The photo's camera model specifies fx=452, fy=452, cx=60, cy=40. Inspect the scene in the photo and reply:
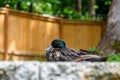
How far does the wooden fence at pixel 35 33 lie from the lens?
12297 millimetres

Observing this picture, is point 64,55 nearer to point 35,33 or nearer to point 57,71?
point 57,71

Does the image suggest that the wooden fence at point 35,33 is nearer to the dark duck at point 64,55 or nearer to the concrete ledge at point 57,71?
the dark duck at point 64,55

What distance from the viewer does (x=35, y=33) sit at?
43.4 feet

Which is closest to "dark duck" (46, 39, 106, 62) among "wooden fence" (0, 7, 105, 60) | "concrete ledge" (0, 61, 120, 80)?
"concrete ledge" (0, 61, 120, 80)

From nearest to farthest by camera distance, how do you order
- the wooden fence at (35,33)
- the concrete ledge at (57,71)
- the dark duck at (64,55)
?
the concrete ledge at (57,71) < the dark duck at (64,55) < the wooden fence at (35,33)

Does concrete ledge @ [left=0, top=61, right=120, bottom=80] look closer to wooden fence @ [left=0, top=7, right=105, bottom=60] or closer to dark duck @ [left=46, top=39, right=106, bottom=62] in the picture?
dark duck @ [left=46, top=39, right=106, bottom=62]

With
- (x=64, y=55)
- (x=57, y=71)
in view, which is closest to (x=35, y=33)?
(x=64, y=55)

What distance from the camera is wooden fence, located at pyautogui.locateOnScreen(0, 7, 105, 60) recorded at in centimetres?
1230

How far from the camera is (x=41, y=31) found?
13.4m

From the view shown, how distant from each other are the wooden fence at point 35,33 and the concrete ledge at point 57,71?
31.0ft

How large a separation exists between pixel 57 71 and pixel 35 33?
10.5 meters

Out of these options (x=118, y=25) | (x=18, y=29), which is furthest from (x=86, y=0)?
(x=118, y=25)

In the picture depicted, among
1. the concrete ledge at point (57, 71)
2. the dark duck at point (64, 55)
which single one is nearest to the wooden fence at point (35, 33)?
the dark duck at point (64, 55)

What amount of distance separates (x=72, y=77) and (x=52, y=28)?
1105 cm
